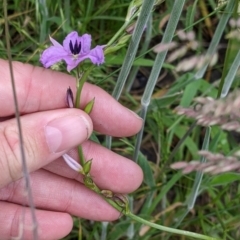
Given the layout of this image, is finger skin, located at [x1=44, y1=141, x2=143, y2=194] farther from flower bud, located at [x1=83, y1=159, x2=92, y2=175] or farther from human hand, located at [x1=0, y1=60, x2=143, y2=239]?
flower bud, located at [x1=83, y1=159, x2=92, y2=175]

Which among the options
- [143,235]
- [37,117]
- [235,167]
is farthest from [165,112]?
[235,167]

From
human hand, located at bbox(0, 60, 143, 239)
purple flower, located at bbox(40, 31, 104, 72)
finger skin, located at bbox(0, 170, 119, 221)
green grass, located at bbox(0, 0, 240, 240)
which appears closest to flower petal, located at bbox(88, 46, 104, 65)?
purple flower, located at bbox(40, 31, 104, 72)

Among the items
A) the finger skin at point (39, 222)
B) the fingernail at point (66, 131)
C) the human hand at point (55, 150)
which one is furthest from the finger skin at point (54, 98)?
the finger skin at point (39, 222)

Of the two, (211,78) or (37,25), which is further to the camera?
(211,78)

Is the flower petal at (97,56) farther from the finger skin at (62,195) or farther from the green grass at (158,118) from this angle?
the finger skin at (62,195)

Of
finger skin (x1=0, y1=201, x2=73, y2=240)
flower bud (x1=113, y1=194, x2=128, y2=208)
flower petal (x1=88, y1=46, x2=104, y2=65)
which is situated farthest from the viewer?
finger skin (x1=0, y1=201, x2=73, y2=240)

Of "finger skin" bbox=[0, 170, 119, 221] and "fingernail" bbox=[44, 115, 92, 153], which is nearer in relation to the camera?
"fingernail" bbox=[44, 115, 92, 153]

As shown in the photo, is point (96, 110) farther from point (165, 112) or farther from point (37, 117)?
point (165, 112)
